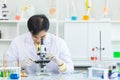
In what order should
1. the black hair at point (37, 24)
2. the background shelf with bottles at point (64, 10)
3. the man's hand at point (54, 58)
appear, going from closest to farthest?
the man's hand at point (54, 58) < the black hair at point (37, 24) < the background shelf with bottles at point (64, 10)

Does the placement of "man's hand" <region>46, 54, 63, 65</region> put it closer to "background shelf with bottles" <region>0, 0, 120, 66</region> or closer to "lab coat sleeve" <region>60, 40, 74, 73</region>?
"lab coat sleeve" <region>60, 40, 74, 73</region>

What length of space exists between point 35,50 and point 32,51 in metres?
0.03

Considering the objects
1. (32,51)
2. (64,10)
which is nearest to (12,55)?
(32,51)

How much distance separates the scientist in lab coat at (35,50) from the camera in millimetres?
2629

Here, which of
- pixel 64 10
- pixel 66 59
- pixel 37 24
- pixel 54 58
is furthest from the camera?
pixel 64 10

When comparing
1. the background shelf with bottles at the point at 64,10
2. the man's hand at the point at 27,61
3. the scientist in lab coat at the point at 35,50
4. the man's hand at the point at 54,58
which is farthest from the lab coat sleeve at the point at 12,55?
the background shelf with bottles at the point at 64,10

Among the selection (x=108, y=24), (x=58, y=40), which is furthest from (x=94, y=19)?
(x=58, y=40)

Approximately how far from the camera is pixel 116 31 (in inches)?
179

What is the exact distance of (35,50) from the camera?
282 cm

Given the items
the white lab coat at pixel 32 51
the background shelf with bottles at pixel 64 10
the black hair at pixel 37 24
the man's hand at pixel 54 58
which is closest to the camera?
the man's hand at pixel 54 58

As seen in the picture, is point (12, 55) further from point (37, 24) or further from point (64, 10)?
point (64, 10)

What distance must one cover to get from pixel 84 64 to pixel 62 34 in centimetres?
A: 57

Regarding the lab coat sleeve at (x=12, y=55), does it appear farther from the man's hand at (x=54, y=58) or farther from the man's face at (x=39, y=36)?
the man's hand at (x=54, y=58)

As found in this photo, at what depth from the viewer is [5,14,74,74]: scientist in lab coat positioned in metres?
2.63
